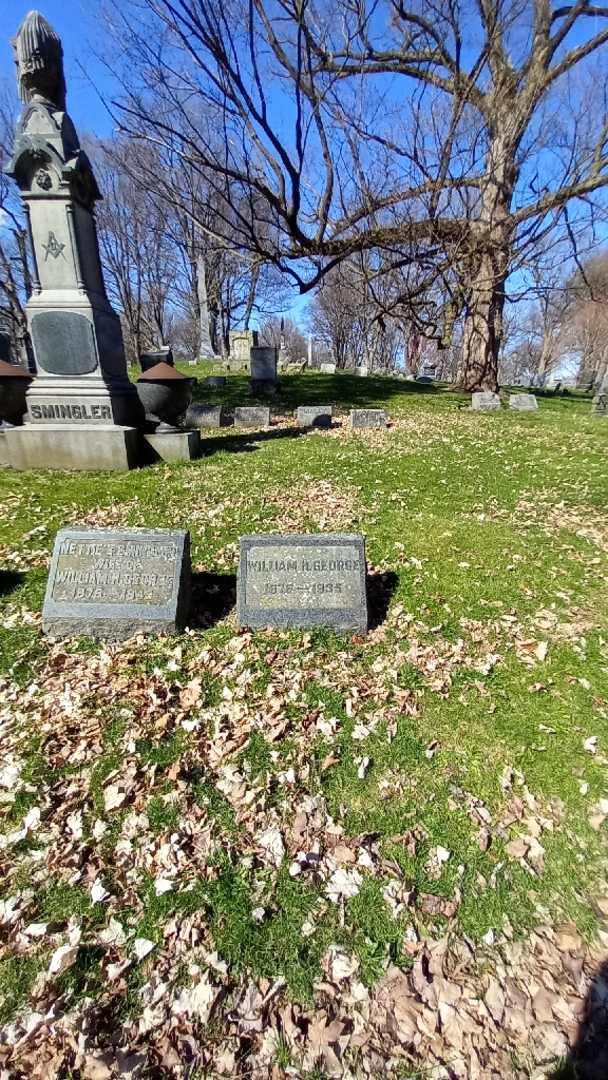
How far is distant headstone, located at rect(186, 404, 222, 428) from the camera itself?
11.8 metres

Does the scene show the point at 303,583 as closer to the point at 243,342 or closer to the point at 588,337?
the point at 243,342

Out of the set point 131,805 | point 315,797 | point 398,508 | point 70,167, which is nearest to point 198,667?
point 131,805

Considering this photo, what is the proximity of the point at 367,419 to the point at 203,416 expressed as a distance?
408 cm

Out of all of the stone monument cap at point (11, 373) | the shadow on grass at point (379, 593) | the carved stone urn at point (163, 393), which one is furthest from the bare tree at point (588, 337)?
the stone monument cap at point (11, 373)

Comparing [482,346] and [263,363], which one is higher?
[482,346]

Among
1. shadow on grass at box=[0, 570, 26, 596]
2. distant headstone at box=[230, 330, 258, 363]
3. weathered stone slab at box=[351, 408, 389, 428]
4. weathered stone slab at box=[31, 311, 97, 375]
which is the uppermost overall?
distant headstone at box=[230, 330, 258, 363]

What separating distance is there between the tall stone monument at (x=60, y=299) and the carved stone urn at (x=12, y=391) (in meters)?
0.24

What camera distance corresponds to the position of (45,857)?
2428 millimetres

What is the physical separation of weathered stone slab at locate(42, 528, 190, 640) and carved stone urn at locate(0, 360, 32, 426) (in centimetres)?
480

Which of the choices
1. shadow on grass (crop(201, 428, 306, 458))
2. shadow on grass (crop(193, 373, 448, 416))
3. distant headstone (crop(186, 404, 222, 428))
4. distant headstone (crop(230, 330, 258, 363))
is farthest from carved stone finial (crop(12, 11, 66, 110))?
distant headstone (crop(230, 330, 258, 363))

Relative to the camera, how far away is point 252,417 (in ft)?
39.9

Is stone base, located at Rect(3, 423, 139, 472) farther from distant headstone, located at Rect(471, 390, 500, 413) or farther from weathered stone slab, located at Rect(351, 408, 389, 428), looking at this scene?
distant headstone, located at Rect(471, 390, 500, 413)

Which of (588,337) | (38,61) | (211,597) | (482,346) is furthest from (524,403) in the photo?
(588,337)

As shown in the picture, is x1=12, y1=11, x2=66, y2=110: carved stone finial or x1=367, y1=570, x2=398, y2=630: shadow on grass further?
x1=12, y1=11, x2=66, y2=110: carved stone finial
